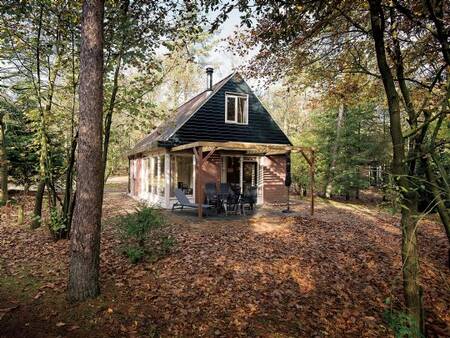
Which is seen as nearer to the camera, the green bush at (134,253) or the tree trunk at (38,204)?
the green bush at (134,253)

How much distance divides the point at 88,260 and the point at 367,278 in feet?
17.0

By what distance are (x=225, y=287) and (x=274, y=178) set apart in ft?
33.4

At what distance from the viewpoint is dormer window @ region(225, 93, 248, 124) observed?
1341cm

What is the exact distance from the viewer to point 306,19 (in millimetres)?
5148

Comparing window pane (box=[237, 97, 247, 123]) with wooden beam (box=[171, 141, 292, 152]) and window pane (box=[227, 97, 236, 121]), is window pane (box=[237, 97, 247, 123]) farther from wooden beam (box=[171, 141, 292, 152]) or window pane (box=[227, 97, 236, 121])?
wooden beam (box=[171, 141, 292, 152])

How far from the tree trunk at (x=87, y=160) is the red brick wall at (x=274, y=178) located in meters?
11.0

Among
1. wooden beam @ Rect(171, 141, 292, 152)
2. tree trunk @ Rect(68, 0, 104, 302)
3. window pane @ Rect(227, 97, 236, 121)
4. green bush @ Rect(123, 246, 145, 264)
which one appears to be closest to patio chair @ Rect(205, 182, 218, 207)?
wooden beam @ Rect(171, 141, 292, 152)

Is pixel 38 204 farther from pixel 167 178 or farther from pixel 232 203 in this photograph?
pixel 232 203

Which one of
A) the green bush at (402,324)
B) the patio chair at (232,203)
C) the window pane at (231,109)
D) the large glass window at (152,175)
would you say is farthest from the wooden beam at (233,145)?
the green bush at (402,324)

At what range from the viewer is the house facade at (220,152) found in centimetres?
1216

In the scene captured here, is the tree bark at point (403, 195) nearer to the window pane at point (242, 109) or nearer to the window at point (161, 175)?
the window pane at point (242, 109)

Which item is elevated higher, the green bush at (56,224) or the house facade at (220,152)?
the house facade at (220,152)

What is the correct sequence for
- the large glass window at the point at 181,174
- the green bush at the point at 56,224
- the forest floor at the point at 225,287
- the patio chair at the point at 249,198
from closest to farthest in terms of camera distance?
1. the forest floor at the point at 225,287
2. the green bush at the point at 56,224
3. the patio chair at the point at 249,198
4. the large glass window at the point at 181,174

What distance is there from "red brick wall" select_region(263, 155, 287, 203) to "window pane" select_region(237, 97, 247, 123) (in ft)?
7.71
